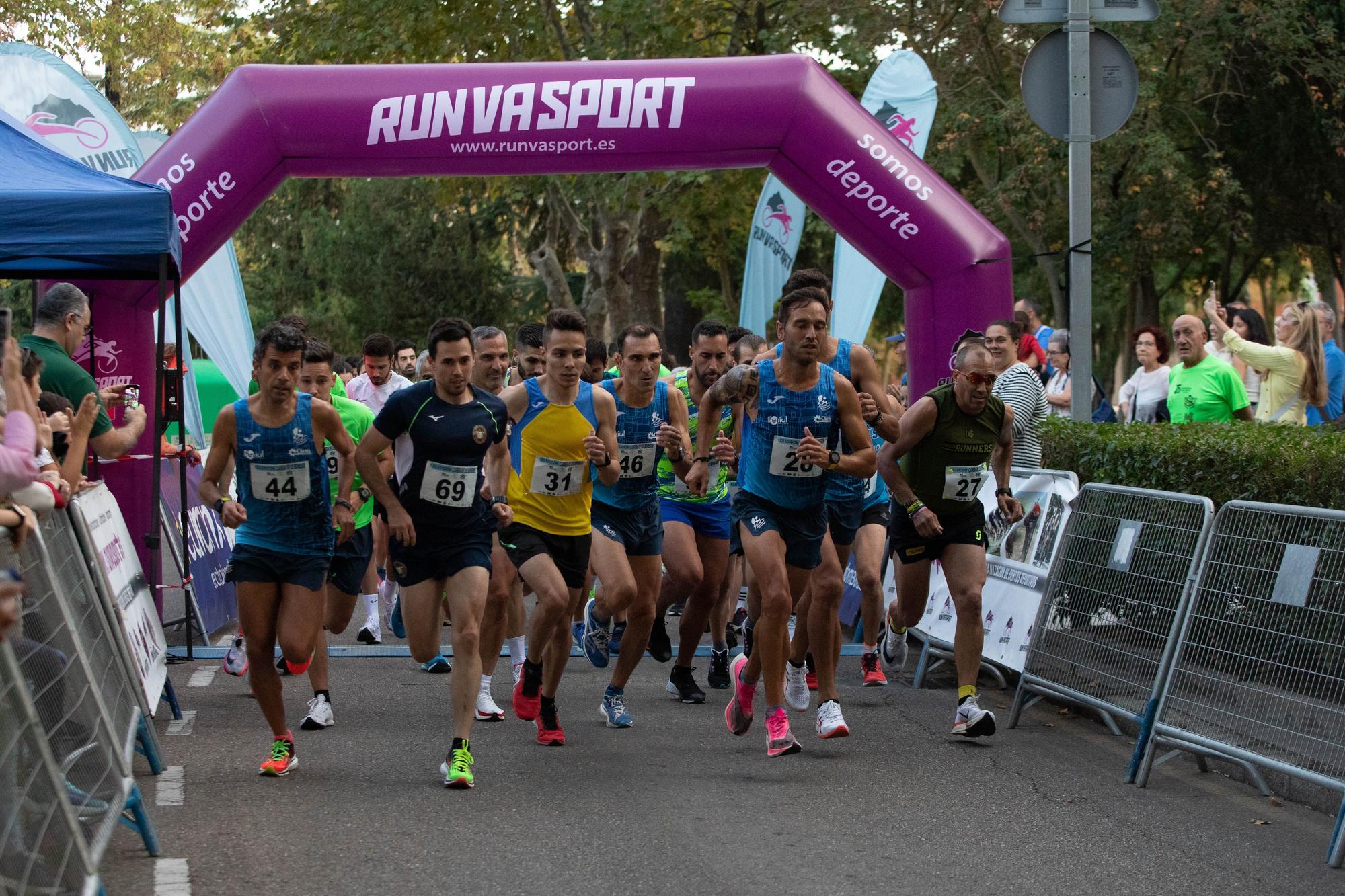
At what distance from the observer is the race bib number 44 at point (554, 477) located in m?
7.80

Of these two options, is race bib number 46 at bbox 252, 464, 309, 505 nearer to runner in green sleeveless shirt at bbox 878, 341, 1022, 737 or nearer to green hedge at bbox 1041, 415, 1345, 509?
runner in green sleeveless shirt at bbox 878, 341, 1022, 737

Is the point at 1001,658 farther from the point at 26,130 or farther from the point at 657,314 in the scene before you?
the point at 657,314

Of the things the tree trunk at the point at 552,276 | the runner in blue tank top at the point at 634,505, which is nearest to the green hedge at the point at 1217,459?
the runner in blue tank top at the point at 634,505

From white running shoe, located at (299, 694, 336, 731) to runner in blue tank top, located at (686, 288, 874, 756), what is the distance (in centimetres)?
203

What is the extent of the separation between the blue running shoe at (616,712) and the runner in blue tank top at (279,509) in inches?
61.1

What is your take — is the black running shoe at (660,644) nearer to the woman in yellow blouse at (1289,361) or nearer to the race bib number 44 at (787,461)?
the race bib number 44 at (787,461)

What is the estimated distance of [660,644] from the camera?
10078mm

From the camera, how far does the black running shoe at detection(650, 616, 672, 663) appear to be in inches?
397

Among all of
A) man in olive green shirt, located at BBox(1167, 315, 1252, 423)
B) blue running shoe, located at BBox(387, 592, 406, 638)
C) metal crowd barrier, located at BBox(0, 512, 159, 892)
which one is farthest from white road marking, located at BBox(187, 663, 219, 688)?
man in olive green shirt, located at BBox(1167, 315, 1252, 423)

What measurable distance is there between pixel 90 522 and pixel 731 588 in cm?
473

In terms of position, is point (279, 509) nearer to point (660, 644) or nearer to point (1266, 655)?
point (660, 644)

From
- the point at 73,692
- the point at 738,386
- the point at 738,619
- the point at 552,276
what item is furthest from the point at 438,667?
the point at 552,276

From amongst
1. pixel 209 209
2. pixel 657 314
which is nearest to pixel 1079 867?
pixel 209 209

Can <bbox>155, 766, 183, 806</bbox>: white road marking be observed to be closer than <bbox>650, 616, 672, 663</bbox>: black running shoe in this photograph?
Yes
